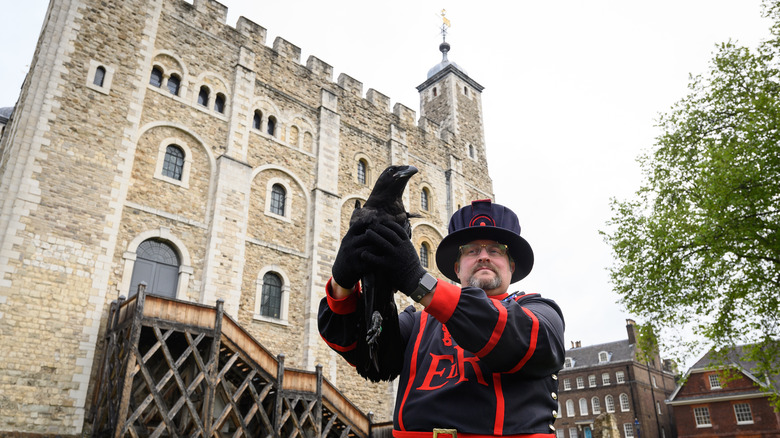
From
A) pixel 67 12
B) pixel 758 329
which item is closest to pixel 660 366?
pixel 758 329

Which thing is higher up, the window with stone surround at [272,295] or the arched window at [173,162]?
the arched window at [173,162]

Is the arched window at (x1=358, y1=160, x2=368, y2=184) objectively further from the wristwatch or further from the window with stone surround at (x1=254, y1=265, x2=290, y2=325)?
the wristwatch

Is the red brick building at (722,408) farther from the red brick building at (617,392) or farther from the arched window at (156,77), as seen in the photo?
the arched window at (156,77)

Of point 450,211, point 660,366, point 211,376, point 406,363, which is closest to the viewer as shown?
point 406,363

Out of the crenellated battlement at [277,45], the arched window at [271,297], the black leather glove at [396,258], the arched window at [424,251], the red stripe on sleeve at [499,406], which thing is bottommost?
the red stripe on sleeve at [499,406]

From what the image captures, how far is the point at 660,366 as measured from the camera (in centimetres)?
4166

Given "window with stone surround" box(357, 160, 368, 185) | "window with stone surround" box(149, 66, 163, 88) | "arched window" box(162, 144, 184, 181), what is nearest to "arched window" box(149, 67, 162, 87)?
"window with stone surround" box(149, 66, 163, 88)

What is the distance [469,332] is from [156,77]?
52.1 ft

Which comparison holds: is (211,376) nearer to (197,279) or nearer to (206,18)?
(197,279)

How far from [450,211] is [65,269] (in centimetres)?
1556

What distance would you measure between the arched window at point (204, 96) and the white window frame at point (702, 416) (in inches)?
1348

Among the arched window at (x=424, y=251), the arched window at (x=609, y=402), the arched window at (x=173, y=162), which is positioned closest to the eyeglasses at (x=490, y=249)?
the arched window at (x=173, y=162)

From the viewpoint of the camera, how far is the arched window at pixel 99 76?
1343cm

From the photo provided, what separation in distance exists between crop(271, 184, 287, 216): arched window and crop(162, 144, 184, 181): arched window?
10.4 feet
